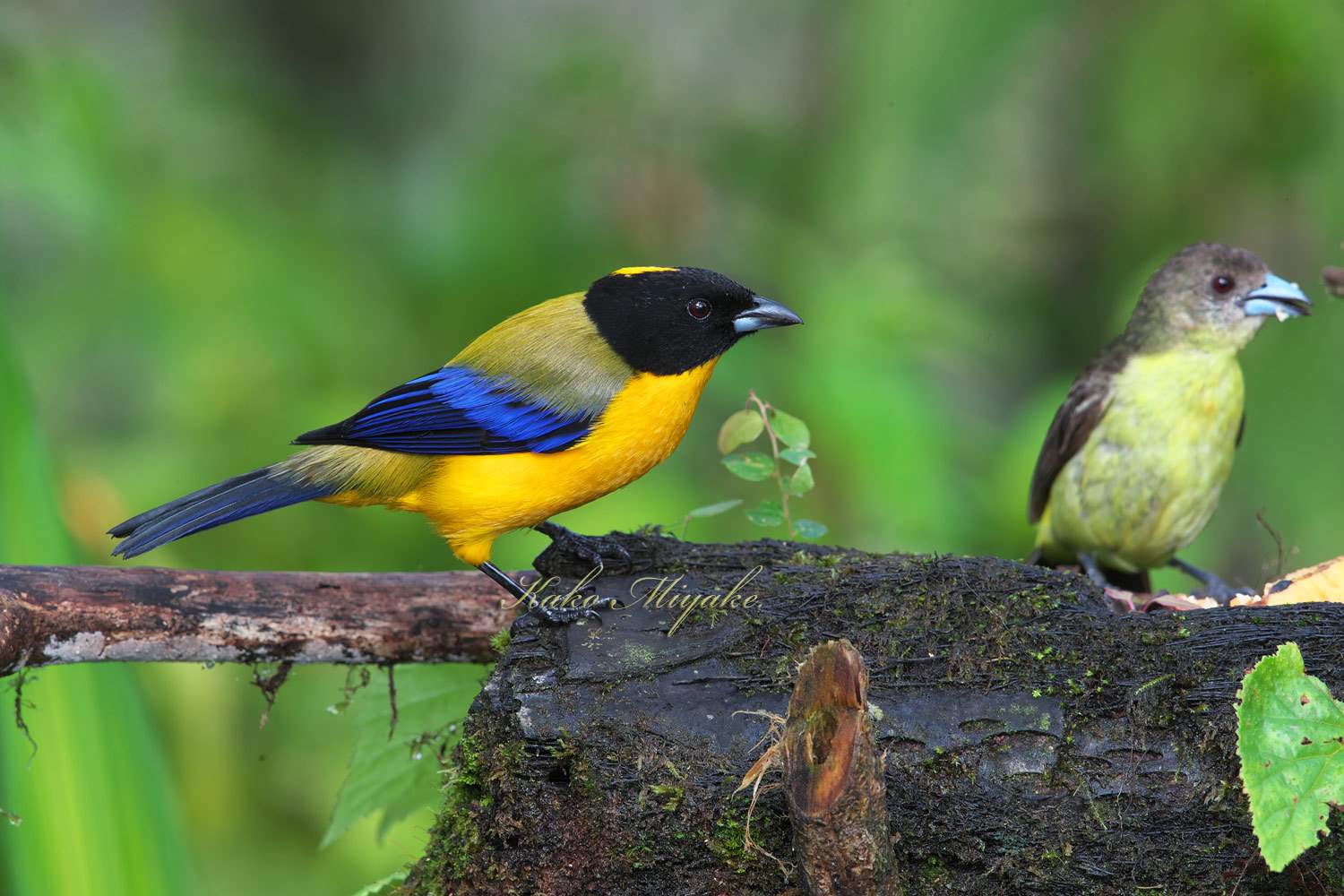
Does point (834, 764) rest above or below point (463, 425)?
below

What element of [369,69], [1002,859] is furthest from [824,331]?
[369,69]

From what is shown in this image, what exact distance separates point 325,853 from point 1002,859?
317 centimetres

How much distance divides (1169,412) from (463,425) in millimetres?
2840

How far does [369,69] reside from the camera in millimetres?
7398

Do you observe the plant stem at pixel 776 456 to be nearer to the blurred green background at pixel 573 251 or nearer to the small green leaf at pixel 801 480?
the small green leaf at pixel 801 480

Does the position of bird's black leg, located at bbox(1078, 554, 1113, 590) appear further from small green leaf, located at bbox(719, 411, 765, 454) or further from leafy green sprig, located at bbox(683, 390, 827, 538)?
small green leaf, located at bbox(719, 411, 765, 454)

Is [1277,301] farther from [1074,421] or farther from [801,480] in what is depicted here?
[801,480]

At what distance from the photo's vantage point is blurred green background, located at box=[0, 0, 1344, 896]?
461cm

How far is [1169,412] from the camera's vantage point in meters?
4.34

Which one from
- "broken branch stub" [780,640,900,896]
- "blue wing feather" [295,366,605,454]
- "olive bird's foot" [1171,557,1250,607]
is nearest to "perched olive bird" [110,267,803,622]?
"blue wing feather" [295,366,605,454]

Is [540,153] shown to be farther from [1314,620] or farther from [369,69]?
[1314,620]

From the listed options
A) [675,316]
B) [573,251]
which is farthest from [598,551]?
[573,251]

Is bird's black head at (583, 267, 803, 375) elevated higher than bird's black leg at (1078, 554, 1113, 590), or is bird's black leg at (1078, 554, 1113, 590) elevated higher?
bird's black head at (583, 267, 803, 375)

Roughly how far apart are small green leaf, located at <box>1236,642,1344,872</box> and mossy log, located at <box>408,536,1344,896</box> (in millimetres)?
365
